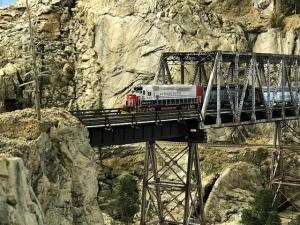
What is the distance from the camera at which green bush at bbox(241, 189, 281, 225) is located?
127ft

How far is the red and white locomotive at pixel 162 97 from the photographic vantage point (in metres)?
37.7

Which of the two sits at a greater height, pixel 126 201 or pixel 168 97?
pixel 168 97

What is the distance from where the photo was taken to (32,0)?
234ft

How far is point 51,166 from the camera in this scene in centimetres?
1944

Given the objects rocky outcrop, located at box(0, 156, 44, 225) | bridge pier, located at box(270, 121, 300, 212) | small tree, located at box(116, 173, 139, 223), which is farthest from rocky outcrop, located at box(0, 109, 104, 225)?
bridge pier, located at box(270, 121, 300, 212)

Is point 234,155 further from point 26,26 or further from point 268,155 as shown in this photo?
point 26,26

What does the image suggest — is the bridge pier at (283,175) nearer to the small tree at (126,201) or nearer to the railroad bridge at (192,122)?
the railroad bridge at (192,122)

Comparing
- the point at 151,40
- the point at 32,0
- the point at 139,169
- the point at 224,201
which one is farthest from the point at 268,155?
the point at 32,0

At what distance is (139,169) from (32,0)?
31.1 m

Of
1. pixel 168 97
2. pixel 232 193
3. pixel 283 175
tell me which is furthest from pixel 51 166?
pixel 232 193

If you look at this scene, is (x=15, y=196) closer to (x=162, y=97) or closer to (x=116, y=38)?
(x=162, y=97)

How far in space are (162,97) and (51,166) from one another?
19247 mm

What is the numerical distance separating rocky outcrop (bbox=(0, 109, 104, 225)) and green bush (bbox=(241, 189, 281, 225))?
20.6m

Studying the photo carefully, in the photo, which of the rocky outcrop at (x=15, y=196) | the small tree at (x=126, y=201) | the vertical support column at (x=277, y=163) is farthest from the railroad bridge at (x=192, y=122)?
the rocky outcrop at (x=15, y=196)
